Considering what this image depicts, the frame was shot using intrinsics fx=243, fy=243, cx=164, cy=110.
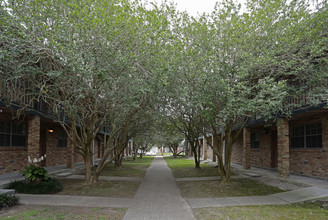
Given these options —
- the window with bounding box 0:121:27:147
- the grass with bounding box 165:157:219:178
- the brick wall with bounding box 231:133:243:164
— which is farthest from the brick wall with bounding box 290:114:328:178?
the window with bounding box 0:121:27:147

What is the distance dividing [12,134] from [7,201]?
7917 mm

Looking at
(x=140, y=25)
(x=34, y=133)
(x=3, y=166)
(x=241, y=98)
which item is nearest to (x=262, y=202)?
(x=241, y=98)

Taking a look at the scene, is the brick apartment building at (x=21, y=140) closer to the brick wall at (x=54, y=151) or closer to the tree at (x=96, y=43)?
the brick wall at (x=54, y=151)

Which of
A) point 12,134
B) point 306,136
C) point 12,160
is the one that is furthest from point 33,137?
point 306,136

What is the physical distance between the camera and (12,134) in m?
13.5

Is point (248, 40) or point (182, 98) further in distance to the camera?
point (182, 98)

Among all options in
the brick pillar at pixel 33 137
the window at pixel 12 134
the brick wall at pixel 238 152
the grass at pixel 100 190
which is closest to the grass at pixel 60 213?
the grass at pixel 100 190

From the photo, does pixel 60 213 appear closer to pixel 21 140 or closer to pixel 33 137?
pixel 33 137

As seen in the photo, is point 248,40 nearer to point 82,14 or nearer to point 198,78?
point 198,78

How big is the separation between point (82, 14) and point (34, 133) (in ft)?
25.6

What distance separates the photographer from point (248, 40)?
9.19m

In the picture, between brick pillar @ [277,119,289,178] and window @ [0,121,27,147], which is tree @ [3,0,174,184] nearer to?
window @ [0,121,27,147]

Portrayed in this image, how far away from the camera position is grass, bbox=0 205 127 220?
6148 millimetres

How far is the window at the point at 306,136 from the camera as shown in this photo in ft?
39.8
